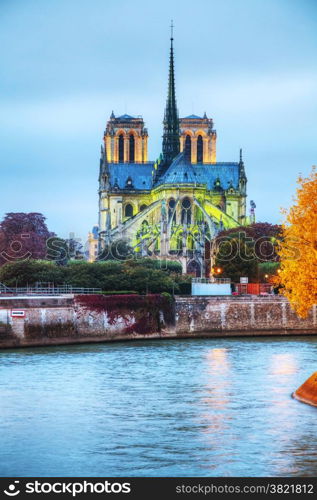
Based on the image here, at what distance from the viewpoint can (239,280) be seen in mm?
80750

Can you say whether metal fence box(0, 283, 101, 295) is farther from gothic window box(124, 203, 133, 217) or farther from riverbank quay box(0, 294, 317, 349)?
gothic window box(124, 203, 133, 217)

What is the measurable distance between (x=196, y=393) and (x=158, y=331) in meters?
24.9

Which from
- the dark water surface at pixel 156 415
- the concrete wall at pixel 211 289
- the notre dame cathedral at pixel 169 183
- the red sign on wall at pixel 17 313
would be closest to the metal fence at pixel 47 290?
the red sign on wall at pixel 17 313

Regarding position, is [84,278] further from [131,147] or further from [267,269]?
[131,147]

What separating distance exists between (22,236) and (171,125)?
40.6 m

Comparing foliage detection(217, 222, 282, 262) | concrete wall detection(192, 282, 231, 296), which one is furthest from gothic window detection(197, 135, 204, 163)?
concrete wall detection(192, 282, 231, 296)

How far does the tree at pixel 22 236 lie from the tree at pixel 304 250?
58863mm

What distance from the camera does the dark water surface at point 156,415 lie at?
85.5 feet

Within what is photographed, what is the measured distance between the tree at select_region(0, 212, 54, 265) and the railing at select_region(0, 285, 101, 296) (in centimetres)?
2681

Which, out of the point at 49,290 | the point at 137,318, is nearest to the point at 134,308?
the point at 137,318

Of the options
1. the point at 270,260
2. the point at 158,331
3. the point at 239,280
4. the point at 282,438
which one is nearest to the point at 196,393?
the point at 282,438

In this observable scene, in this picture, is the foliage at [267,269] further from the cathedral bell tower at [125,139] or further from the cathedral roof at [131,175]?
the cathedral bell tower at [125,139]

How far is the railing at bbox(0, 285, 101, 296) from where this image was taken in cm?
6261
